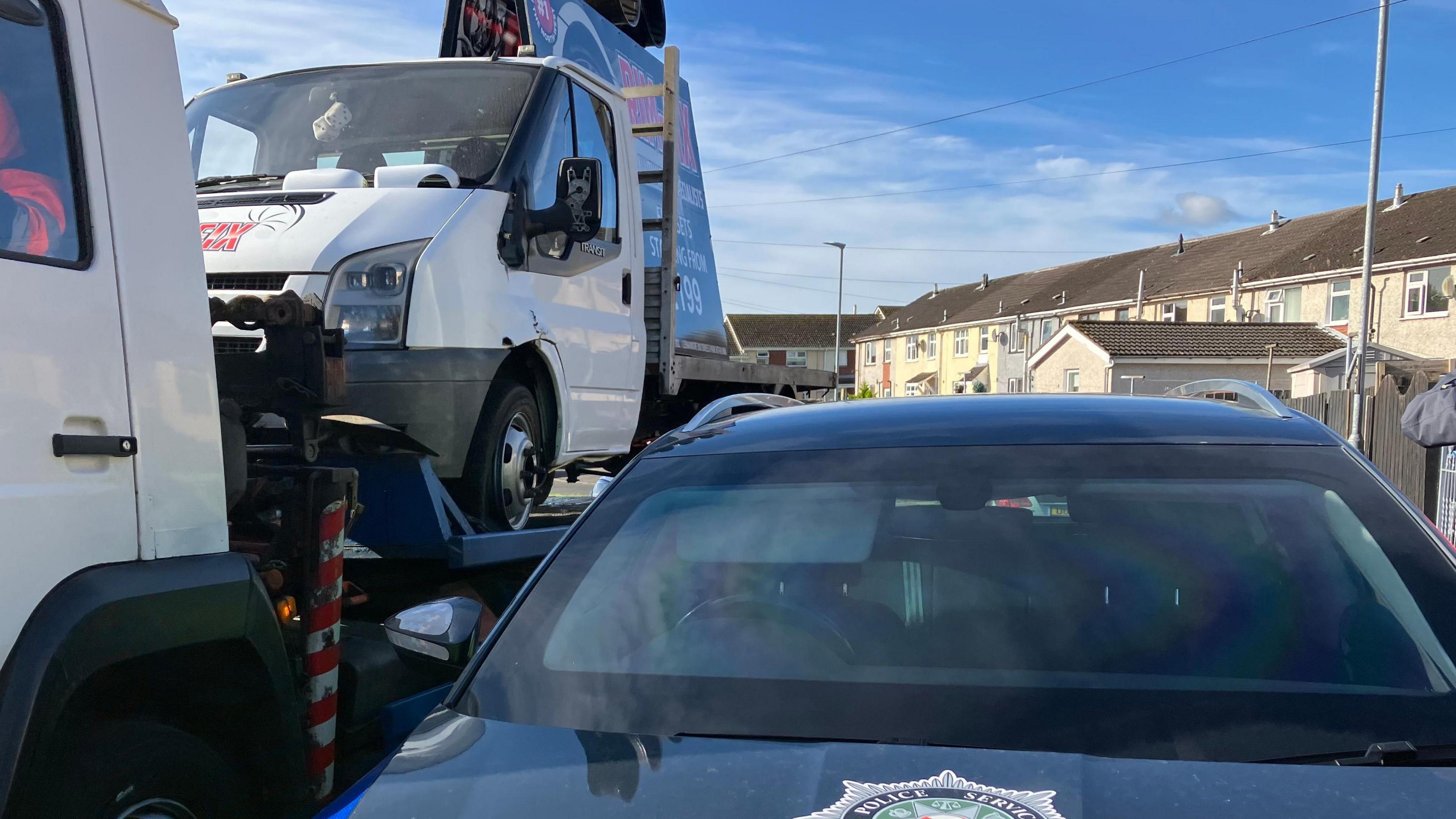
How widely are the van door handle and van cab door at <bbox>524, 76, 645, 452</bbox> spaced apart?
2583 mm

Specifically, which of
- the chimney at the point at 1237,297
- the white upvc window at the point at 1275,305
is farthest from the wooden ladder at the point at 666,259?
the chimney at the point at 1237,297

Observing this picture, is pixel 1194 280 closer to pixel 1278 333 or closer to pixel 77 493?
pixel 1278 333

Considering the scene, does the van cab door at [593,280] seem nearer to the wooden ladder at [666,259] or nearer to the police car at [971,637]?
the wooden ladder at [666,259]

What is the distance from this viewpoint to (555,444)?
553 centimetres

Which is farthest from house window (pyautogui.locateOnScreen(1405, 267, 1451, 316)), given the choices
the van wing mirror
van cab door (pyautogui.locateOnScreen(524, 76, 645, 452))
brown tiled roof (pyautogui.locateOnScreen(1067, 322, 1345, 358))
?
the van wing mirror

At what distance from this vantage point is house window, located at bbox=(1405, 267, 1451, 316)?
3612cm

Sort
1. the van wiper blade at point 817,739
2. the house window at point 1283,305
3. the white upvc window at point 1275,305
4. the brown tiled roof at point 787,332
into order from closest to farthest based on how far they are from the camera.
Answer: the van wiper blade at point 817,739 < the house window at point 1283,305 < the white upvc window at point 1275,305 < the brown tiled roof at point 787,332

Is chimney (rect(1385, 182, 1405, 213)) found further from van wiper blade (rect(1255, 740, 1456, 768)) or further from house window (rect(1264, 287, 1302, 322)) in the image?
van wiper blade (rect(1255, 740, 1456, 768))

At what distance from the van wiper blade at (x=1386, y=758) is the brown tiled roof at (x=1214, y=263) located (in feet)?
132

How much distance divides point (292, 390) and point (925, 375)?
225 feet

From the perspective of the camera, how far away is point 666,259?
6.94m

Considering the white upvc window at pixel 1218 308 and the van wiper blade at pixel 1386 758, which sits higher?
the white upvc window at pixel 1218 308

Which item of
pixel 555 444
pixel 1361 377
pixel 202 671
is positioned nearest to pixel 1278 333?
pixel 1361 377

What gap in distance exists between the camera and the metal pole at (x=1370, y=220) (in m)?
18.3
